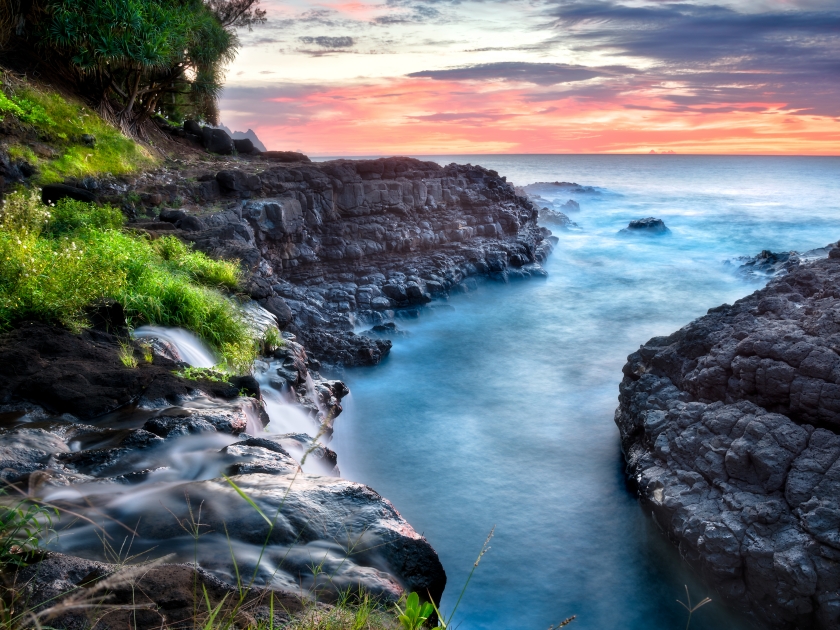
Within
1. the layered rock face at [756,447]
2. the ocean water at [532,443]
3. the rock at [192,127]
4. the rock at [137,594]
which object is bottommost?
the ocean water at [532,443]

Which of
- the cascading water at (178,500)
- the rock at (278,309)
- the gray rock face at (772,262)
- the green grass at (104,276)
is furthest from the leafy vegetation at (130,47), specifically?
the gray rock face at (772,262)

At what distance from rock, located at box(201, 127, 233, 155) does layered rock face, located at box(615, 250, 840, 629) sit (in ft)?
73.9

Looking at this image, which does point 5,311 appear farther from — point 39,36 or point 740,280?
point 740,280

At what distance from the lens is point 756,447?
759 centimetres

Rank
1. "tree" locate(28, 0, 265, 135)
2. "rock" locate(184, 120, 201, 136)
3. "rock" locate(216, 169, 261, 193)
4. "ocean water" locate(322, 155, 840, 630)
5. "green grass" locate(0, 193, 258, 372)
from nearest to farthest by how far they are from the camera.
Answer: "green grass" locate(0, 193, 258, 372) → "ocean water" locate(322, 155, 840, 630) → "tree" locate(28, 0, 265, 135) → "rock" locate(216, 169, 261, 193) → "rock" locate(184, 120, 201, 136)

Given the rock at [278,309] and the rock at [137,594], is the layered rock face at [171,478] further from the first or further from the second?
the rock at [278,309]

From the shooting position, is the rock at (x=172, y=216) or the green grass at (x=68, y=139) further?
the green grass at (x=68, y=139)

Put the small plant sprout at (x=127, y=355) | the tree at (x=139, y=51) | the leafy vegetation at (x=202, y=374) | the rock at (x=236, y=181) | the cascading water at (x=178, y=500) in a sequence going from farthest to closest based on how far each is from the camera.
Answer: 1. the rock at (x=236, y=181)
2. the tree at (x=139, y=51)
3. the leafy vegetation at (x=202, y=374)
4. the small plant sprout at (x=127, y=355)
5. the cascading water at (x=178, y=500)

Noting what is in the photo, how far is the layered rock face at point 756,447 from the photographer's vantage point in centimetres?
662

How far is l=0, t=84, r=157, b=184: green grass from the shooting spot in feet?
49.6

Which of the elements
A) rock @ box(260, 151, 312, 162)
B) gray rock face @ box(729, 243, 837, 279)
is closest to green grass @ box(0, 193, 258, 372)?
rock @ box(260, 151, 312, 162)

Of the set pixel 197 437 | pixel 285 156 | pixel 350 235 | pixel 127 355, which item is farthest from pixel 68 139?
pixel 197 437

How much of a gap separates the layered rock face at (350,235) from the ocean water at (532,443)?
133 centimetres

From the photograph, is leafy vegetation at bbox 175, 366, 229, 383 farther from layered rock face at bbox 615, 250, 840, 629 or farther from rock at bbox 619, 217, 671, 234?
rock at bbox 619, 217, 671, 234
